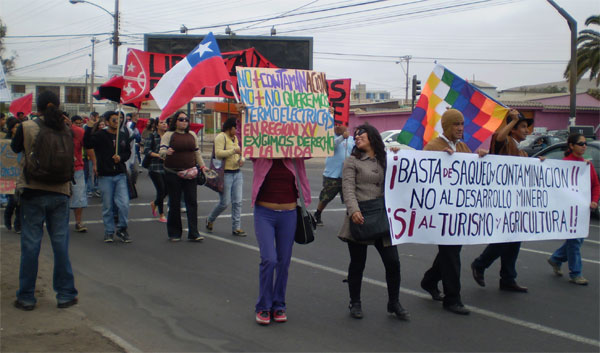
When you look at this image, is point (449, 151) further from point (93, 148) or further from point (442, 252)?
point (93, 148)

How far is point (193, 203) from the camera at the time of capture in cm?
855

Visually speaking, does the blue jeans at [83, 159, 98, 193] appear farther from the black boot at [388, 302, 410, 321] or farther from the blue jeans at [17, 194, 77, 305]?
the black boot at [388, 302, 410, 321]

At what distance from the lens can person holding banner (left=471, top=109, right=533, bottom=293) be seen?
6242mm

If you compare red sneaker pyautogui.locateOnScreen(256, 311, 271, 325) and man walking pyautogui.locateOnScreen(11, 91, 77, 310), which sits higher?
man walking pyautogui.locateOnScreen(11, 91, 77, 310)

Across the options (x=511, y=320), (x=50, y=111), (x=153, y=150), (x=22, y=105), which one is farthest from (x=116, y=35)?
(x=511, y=320)

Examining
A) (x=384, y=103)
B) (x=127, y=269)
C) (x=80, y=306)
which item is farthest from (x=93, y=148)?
(x=384, y=103)

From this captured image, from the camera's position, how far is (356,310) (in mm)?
5211

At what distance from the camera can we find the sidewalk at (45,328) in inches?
170

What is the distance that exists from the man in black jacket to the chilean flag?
7.23ft

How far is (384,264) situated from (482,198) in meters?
1.40

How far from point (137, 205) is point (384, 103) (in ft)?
157

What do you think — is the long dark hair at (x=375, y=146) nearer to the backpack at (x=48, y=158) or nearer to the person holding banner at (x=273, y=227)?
the person holding banner at (x=273, y=227)

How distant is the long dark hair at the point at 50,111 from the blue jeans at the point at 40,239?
25.8 inches

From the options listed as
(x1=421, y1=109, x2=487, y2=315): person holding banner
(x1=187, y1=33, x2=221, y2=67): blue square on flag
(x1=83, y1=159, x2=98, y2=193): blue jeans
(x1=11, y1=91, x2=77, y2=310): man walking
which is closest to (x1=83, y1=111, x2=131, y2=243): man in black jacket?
(x1=187, y1=33, x2=221, y2=67): blue square on flag
